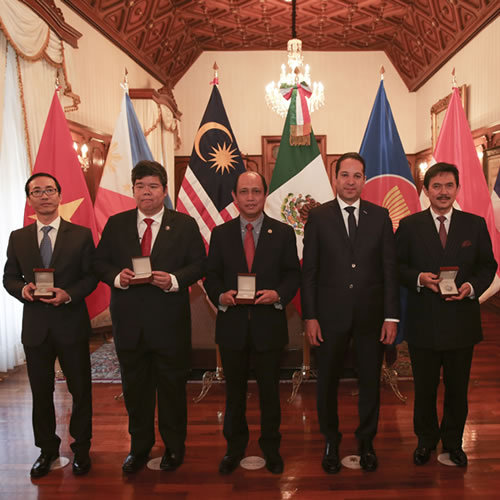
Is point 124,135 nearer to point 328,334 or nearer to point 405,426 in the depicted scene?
point 328,334

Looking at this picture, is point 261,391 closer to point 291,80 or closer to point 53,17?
point 53,17

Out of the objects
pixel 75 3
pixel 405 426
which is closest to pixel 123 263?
pixel 405 426

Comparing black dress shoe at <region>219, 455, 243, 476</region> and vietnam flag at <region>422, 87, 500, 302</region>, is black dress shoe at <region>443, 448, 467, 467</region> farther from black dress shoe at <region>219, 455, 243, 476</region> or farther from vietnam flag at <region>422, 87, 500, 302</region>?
vietnam flag at <region>422, 87, 500, 302</region>

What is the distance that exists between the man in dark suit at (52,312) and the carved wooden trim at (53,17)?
3.05m

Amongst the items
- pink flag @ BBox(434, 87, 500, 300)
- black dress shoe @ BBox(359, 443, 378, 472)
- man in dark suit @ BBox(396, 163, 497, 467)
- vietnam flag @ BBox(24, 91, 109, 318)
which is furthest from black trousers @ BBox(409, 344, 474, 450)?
vietnam flag @ BBox(24, 91, 109, 318)

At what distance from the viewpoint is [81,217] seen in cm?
392

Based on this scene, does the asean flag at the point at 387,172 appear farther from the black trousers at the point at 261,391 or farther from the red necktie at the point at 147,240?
the red necktie at the point at 147,240

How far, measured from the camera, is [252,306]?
7.95ft

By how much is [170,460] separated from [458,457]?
1.61 meters

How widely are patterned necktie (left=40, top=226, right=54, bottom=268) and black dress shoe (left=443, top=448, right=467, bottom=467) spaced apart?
248 centimetres

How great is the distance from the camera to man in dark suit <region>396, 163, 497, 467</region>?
2414 millimetres

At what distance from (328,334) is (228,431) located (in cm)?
77

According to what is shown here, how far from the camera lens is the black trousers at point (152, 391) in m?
2.43

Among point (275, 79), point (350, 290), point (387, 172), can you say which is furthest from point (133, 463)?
point (275, 79)
